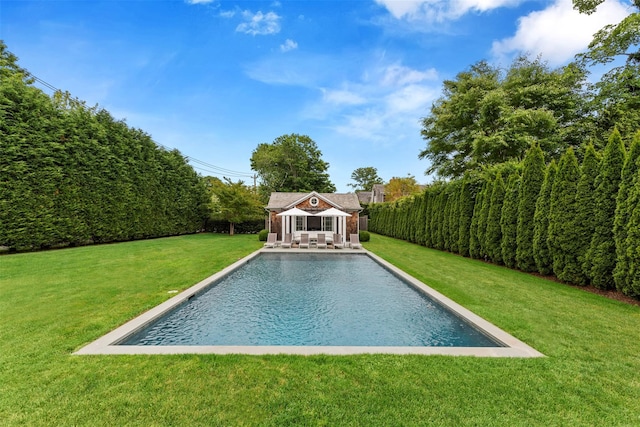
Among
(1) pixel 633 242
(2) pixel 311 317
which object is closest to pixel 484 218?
(1) pixel 633 242

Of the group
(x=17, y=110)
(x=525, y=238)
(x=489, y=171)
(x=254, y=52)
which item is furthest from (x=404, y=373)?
(x=17, y=110)

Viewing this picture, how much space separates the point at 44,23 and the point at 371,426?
58.8 feet

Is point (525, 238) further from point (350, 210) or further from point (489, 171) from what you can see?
point (350, 210)

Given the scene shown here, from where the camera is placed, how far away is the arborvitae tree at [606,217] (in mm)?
7176

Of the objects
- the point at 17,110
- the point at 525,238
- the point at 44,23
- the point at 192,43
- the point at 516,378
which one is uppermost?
the point at 192,43

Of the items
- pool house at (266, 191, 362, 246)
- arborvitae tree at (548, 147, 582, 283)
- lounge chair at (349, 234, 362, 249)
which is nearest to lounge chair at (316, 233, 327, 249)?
lounge chair at (349, 234, 362, 249)

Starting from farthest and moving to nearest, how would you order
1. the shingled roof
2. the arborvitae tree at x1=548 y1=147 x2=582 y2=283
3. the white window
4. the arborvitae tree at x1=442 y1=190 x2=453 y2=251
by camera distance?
the white window
the shingled roof
the arborvitae tree at x1=442 y1=190 x2=453 y2=251
the arborvitae tree at x1=548 y1=147 x2=582 y2=283

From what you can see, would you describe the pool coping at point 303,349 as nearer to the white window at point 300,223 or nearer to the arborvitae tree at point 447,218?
the arborvitae tree at point 447,218

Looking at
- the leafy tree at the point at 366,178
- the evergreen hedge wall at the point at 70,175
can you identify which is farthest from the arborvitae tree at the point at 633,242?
the leafy tree at the point at 366,178

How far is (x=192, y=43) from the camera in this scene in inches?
570

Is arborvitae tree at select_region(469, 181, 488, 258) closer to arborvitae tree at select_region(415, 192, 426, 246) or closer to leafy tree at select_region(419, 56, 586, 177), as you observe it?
leafy tree at select_region(419, 56, 586, 177)

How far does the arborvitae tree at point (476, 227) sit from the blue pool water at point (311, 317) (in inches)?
231

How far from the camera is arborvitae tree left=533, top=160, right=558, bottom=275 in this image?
29.6 feet

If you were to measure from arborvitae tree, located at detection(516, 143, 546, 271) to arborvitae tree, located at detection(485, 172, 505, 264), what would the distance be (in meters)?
1.40
